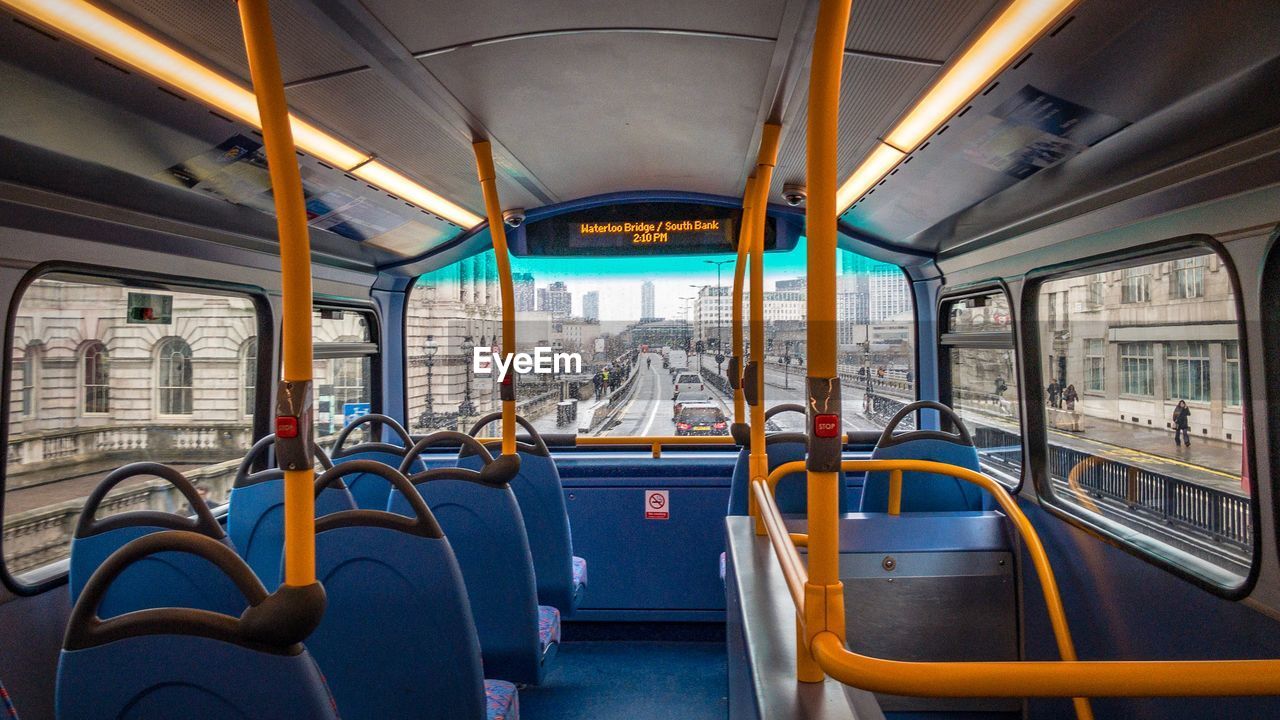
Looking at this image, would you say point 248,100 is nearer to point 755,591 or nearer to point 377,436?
point 755,591

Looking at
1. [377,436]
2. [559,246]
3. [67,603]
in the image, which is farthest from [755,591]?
[377,436]

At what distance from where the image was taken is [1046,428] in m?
3.09

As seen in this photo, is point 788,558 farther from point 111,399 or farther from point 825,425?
point 111,399

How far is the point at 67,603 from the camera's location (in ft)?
A: 7.73

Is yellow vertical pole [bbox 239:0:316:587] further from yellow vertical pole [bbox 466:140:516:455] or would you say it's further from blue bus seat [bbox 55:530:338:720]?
yellow vertical pole [bbox 466:140:516:455]

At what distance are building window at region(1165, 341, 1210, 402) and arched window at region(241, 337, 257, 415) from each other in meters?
4.16

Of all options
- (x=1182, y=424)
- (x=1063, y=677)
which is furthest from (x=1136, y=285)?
(x=1063, y=677)

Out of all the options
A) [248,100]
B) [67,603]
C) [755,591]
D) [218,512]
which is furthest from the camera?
[218,512]

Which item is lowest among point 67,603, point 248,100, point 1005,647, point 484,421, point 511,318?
point 1005,647

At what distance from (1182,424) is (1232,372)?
312 mm

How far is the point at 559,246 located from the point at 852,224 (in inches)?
76.5

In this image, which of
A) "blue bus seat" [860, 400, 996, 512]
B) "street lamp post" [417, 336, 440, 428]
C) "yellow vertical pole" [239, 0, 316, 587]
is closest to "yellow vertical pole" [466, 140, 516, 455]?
"yellow vertical pole" [239, 0, 316, 587]

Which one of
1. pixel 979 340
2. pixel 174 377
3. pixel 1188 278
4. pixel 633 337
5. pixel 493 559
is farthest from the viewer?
pixel 633 337

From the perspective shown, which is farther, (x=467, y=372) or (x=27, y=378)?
(x=467, y=372)
